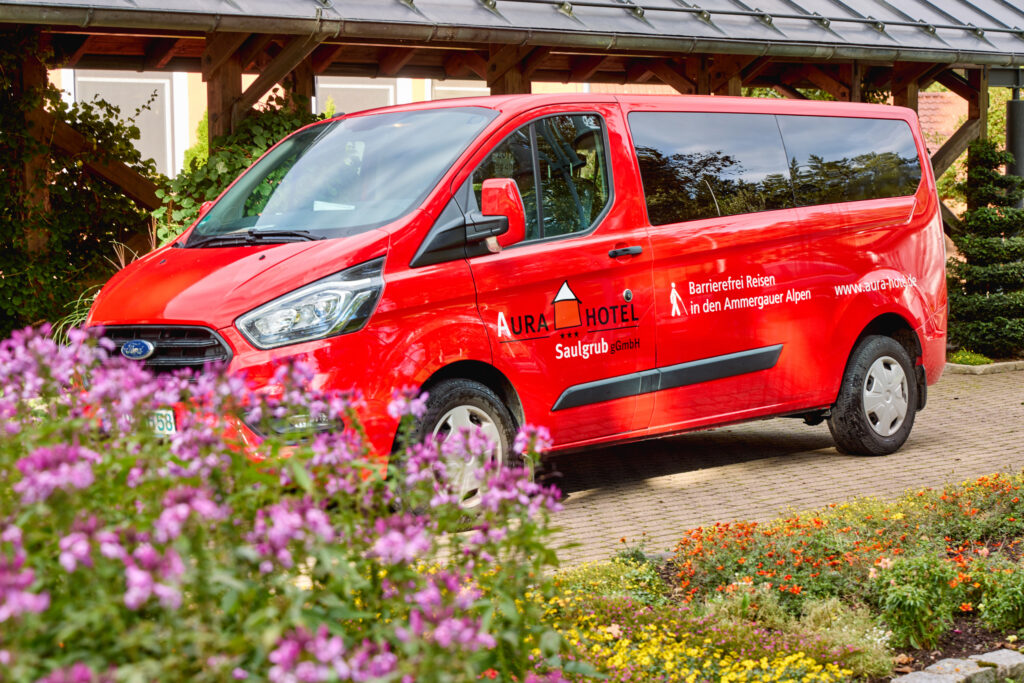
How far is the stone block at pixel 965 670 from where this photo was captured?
4270 mm

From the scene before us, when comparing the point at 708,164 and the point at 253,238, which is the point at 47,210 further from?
the point at 708,164

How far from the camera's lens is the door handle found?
6957mm

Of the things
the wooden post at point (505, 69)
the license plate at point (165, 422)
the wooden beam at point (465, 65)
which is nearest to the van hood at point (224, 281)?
the license plate at point (165, 422)

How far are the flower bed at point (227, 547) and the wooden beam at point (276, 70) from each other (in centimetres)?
627

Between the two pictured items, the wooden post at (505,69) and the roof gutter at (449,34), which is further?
the wooden post at (505,69)

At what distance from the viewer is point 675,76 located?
13297mm

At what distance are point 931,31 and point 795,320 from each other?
7.22 m

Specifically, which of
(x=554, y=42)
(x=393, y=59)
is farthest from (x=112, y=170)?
(x=393, y=59)

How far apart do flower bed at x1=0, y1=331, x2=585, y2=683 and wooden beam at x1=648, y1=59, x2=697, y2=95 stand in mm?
10403

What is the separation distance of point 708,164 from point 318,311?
9.38ft

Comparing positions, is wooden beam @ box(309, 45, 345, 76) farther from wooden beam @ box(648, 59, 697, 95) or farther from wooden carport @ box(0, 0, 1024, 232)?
wooden beam @ box(648, 59, 697, 95)

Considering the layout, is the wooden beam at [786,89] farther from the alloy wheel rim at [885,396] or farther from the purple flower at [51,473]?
the purple flower at [51,473]

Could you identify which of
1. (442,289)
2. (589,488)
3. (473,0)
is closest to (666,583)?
(442,289)

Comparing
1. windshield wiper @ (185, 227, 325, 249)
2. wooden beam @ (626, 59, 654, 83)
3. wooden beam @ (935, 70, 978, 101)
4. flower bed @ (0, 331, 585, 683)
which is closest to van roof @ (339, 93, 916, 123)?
windshield wiper @ (185, 227, 325, 249)
